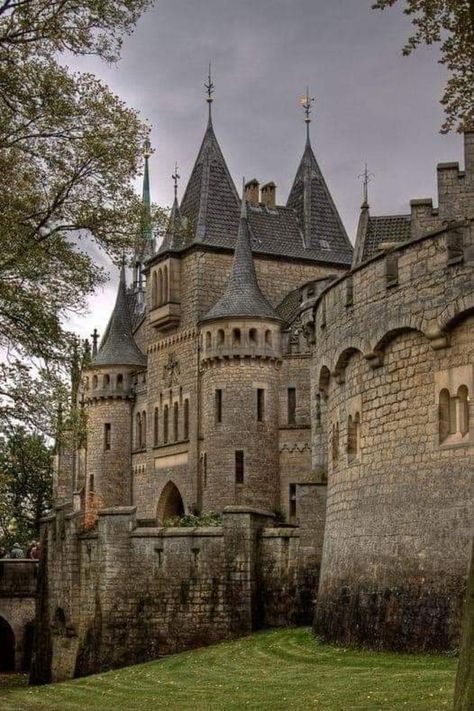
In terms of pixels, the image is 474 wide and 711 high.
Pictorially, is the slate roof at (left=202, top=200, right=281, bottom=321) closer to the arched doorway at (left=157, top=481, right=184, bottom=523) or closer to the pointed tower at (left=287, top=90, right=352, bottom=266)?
the pointed tower at (left=287, top=90, right=352, bottom=266)

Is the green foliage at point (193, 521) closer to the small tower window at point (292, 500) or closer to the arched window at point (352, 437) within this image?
the small tower window at point (292, 500)

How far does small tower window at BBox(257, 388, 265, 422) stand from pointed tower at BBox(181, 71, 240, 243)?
8264 mm

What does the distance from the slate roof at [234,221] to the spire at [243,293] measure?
11.6 ft

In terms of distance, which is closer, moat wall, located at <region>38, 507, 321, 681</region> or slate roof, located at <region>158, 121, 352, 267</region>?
moat wall, located at <region>38, 507, 321, 681</region>

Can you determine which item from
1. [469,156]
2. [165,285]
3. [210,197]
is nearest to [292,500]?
[165,285]

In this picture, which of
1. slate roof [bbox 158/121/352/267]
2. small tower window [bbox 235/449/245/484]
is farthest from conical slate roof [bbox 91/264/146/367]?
small tower window [bbox 235/449/245/484]

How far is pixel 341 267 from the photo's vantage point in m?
55.5

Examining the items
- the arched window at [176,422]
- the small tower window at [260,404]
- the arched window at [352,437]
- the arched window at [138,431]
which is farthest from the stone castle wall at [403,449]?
the arched window at [138,431]

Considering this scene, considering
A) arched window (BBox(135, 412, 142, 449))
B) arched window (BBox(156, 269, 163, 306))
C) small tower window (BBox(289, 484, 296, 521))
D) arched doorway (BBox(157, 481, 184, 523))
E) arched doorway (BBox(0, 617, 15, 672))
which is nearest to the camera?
small tower window (BBox(289, 484, 296, 521))

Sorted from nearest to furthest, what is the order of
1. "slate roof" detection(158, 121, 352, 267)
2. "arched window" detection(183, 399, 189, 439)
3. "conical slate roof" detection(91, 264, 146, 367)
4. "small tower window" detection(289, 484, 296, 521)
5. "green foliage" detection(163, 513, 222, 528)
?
"green foliage" detection(163, 513, 222, 528), "small tower window" detection(289, 484, 296, 521), "arched window" detection(183, 399, 189, 439), "slate roof" detection(158, 121, 352, 267), "conical slate roof" detection(91, 264, 146, 367)

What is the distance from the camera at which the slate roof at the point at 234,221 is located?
53.7 meters

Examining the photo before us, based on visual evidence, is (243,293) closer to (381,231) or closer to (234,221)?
(234,221)

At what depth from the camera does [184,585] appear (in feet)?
97.1

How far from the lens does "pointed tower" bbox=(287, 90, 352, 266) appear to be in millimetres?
55906
